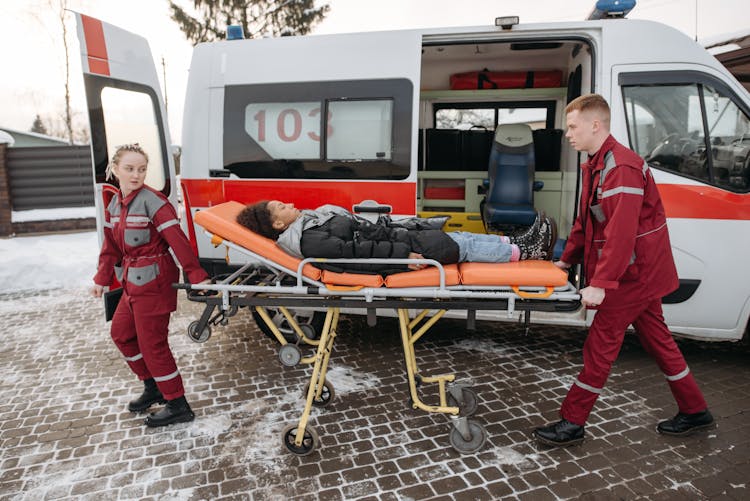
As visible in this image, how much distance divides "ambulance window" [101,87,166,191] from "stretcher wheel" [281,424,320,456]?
8.71ft

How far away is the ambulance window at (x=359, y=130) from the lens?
14.0 ft

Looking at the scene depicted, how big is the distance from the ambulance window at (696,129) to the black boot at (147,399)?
418 cm

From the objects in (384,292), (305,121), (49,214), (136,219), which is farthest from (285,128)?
(49,214)

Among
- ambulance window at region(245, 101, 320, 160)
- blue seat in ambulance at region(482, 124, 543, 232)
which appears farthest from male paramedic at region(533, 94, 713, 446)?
blue seat in ambulance at region(482, 124, 543, 232)

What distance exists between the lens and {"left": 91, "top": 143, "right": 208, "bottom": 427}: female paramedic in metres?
3.24

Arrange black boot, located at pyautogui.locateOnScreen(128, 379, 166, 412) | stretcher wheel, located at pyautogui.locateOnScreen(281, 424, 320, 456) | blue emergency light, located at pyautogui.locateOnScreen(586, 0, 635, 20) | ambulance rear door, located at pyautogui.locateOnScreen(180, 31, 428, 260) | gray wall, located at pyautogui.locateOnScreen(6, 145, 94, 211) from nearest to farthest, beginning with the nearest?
stretcher wheel, located at pyautogui.locateOnScreen(281, 424, 320, 456)
black boot, located at pyautogui.locateOnScreen(128, 379, 166, 412)
blue emergency light, located at pyautogui.locateOnScreen(586, 0, 635, 20)
ambulance rear door, located at pyautogui.locateOnScreen(180, 31, 428, 260)
gray wall, located at pyautogui.locateOnScreen(6, 145, 94, 211)

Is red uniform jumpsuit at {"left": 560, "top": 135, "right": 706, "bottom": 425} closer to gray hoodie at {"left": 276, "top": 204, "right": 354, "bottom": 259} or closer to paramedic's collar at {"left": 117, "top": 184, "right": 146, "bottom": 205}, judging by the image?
gray hoodie at {"left": 276, "top": 204, "right": 354, "bottom": 259}

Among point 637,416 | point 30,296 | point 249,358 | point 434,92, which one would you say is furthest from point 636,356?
point 30,296

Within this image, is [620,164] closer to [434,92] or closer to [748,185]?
[748,185]

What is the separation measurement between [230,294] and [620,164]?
7.77 ft

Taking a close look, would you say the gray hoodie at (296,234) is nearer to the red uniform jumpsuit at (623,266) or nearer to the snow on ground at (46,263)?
the red uniform jumpsuit at (623,266)

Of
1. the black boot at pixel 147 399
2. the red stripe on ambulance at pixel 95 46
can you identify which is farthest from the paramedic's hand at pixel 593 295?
the red stripe on ambulance at pixel 95 46

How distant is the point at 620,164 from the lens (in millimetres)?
2787

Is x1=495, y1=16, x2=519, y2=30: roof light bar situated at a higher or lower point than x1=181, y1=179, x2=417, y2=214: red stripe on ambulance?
higher
